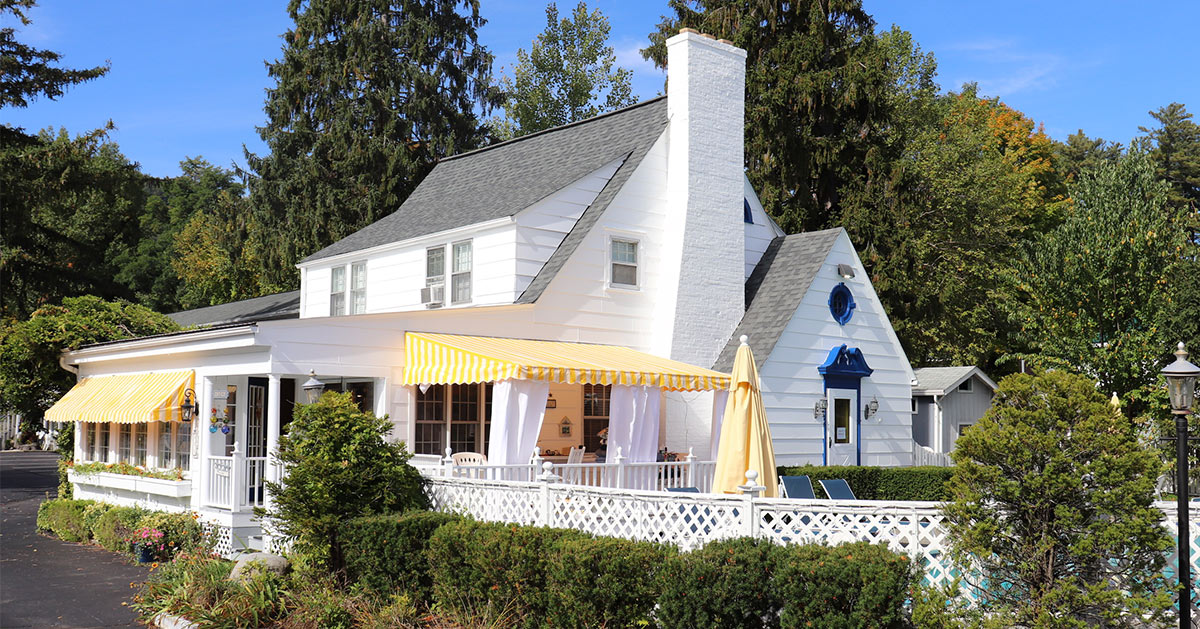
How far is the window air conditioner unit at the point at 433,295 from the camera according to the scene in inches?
860

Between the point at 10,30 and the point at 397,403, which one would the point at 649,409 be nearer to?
the point at 397,403

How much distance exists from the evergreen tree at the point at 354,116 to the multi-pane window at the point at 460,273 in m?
17.5

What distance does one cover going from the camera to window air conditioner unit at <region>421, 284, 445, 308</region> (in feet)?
71.7

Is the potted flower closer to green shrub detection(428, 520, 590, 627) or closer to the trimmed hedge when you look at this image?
green shrub detection(428, 520, 590, 627)

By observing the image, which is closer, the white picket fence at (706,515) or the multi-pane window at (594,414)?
the white picket fence at (706,515)

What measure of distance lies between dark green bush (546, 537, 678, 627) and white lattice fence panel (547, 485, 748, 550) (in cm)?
60

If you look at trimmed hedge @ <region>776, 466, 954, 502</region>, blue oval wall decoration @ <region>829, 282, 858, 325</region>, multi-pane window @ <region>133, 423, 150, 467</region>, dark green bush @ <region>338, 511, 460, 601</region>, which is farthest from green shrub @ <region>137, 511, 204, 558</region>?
blue oval wall decoration @ <region>829, 282, 858, 325</region>

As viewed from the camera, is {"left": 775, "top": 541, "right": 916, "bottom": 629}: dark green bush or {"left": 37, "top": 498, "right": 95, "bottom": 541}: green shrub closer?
{"left": 775, "top": 541, "right": 916, "bottom": 629}: dark green bush

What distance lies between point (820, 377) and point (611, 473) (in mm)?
7134

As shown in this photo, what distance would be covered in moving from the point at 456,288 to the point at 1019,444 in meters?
15.0

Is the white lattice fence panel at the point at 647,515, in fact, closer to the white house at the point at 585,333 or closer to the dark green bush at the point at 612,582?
the dark green bush at the point at 612,582

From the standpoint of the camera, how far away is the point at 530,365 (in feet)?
51.6

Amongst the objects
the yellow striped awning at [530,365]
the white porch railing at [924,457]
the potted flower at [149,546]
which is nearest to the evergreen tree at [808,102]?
the white porch railing at [924,457]

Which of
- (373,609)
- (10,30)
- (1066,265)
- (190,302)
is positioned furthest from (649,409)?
(190,302)
